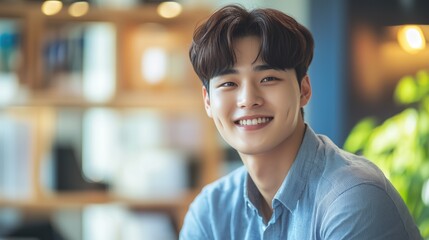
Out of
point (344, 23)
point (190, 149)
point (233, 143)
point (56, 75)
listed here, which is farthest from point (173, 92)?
point (233, 143)

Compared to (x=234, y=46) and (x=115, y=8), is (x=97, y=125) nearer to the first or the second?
(x=115, y=8)

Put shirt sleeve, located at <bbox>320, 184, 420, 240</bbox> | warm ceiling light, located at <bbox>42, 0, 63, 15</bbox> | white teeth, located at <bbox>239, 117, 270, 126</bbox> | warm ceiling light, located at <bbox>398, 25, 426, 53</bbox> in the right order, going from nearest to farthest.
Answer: shirt sleeve, located at <bbox>320, 184, 420, 240</bbox>, white teeth, located at <bbox>239, 117, 270, 126</bbox>, warm ceiling light, located at <bbox>398, 25, 426, 53</bbox>, warm ceiling light, located at <bbox>42, 0, 63, 15</bbox>

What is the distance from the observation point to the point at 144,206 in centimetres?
375

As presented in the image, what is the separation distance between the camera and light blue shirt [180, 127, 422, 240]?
5.12 feet

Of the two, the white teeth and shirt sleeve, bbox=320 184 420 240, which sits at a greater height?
the white teeth

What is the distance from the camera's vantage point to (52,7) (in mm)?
3672

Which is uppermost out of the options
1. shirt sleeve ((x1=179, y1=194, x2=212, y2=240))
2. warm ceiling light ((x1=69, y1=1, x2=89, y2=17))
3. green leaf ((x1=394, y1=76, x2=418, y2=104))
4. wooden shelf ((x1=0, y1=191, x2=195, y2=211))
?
warm ceiling light ((x1=69, y1=1, x2=89, y2=17))

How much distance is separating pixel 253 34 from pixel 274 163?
0.28 metres

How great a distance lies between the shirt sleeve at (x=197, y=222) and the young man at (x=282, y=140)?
5.1 inches

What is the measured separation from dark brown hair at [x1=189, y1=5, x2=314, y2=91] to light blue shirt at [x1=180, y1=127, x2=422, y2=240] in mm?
202

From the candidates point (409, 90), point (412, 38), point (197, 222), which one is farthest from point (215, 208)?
point (409, 90)

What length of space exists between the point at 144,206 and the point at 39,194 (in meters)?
0.47

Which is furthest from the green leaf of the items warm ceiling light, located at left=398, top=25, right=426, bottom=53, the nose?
the nose

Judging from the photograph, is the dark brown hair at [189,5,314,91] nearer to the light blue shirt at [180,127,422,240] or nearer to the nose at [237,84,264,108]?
the nose at [237,84,264,108]
